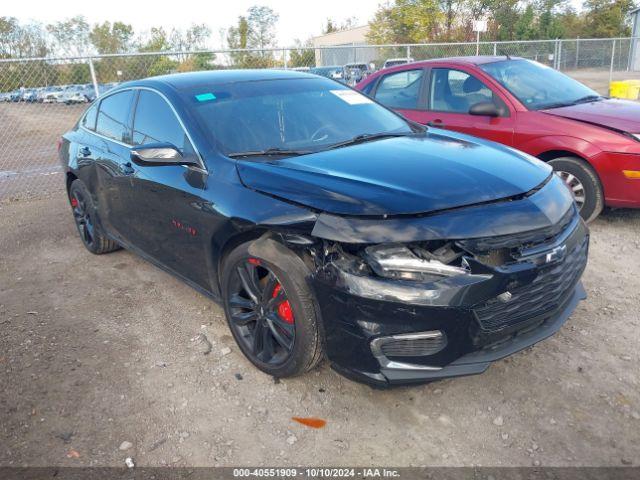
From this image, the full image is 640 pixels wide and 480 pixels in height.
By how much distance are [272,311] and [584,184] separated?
3535 millimetres

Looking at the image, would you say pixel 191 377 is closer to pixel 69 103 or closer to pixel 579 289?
pixel 579 289

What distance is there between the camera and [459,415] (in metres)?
2.67

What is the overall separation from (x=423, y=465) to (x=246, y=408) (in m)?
0.97

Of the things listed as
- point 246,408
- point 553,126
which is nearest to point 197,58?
point 553,126

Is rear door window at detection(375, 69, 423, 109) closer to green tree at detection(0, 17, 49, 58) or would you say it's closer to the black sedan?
the black sedan

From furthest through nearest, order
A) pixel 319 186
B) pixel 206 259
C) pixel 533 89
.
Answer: pixel 533 89
pixel 206 259
pixel 319 186

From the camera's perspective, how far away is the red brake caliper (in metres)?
2.77

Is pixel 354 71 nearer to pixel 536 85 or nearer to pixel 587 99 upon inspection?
pixel 536 85

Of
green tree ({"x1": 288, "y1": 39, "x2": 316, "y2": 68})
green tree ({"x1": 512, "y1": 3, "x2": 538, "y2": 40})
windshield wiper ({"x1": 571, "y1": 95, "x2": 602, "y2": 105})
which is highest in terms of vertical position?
green tree ({"x1": 512, "y1": 3, "x2": 538, "y2": 40})

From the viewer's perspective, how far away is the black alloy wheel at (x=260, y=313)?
281 cm

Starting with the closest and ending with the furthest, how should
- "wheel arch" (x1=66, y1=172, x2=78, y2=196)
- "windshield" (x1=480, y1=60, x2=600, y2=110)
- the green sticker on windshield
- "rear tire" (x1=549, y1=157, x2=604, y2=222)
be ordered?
the green sticker on windshield → "rear tire" (x1=549, y1=157, x2=604, y2=222) → "wheel arch" (x1=66, y1=172, x2=78, y2=196) → "windshield" (x1=480, y1=60, x2=600, y2=110)

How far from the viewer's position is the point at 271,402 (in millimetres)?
2859

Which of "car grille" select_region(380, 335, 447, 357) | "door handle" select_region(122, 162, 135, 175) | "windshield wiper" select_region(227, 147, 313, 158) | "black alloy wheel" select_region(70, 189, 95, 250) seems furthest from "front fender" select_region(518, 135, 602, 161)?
"black alloy wheel" select_region(70, 189, 95, 250)

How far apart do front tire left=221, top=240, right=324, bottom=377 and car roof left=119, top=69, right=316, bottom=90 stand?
1453 mm
